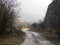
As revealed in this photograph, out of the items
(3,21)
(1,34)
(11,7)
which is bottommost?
(1,34)

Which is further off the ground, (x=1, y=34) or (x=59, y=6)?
(x=59, y=6)

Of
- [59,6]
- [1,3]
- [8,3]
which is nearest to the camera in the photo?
[1,3]

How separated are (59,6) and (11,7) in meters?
8.33

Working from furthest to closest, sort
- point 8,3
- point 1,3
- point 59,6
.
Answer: point 59,6 → point 8,3 → point 1,3

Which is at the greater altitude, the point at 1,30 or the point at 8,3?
the point at 8,3

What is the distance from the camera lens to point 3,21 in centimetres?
2933

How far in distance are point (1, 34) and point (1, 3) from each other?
18.1 ft

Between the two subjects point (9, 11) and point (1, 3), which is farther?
point (9, 11)

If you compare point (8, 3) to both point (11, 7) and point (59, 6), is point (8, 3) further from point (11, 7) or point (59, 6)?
point (59, 6)

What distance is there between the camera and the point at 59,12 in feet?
104

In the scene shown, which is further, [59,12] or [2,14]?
[59,12]

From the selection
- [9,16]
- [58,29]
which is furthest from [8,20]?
Result: [58,29]

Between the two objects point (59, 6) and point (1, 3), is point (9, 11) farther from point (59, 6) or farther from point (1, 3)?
point (59, 6)

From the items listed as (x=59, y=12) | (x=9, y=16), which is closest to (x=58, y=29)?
(x=59, y=12)
